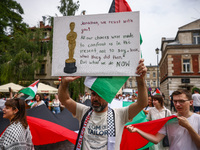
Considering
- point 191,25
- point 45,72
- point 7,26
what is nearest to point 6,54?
point 7,26

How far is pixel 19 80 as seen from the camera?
1855 cm

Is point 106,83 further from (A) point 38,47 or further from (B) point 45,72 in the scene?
(B) point 45,72

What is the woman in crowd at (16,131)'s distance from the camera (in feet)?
8.08

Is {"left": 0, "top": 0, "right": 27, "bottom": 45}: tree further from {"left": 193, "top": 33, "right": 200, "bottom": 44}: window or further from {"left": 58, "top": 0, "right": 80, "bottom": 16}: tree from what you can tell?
{"left": 193, "top": 33, "right": 200, "bottom": 44}: window

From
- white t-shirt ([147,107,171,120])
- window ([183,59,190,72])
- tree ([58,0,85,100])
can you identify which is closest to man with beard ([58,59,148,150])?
white t-shirt ([147,107,171,120])

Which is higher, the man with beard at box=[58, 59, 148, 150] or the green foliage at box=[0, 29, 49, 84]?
the green foliage at box=[0, 29, 49, 84]

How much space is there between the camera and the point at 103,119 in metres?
2.11

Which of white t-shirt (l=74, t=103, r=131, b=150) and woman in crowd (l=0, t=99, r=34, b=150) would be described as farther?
woman in crowd (l=0, t=99, r=34, b=150)

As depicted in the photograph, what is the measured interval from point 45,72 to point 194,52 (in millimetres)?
25668

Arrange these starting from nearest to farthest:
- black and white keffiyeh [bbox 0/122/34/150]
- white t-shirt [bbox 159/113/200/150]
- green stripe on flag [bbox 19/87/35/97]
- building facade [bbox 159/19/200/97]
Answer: white t-shirt [bbox 159/113/200/150], black and white keffiyeh [bbox 0/122/34/150], green stripe on flag [bbox 19/87/35/97], building facade [bbox 159/19/200/97]

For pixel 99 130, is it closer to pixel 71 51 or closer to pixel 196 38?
pixel 71 51

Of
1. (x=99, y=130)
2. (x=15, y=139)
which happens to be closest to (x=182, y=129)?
(x=99, y=130)

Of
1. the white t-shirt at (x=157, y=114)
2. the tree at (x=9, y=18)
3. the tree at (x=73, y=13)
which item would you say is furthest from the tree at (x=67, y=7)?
the white t-shirt at (x=157, y=114)

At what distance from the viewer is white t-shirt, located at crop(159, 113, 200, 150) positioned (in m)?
2.14
